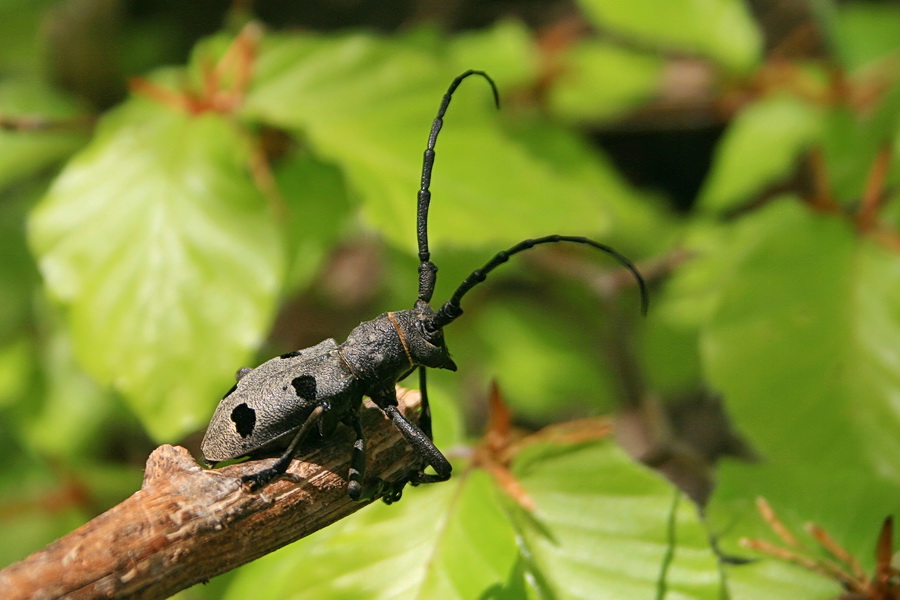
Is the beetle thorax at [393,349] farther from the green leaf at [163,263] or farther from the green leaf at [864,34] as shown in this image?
the green leaf at [864,34]

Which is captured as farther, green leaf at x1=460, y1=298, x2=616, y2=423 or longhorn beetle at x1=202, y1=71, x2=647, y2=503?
green leaf at x1=460, y1=298, x2=616, y2=423

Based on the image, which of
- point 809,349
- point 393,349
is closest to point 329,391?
point 393,349

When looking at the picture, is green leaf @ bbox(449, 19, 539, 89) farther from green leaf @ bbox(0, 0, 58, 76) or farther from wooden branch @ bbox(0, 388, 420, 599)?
wooden branch @ bbox(0, 388, 420, 599)

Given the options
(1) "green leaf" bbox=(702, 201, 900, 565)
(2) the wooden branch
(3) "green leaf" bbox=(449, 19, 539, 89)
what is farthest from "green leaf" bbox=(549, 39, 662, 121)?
(2) the wooden branch

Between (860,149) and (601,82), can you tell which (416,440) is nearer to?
(860,149)

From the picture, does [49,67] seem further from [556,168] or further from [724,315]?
[724,315]

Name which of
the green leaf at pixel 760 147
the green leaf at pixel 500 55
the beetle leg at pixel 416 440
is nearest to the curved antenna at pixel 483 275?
the beetle leg at pixel 416 440

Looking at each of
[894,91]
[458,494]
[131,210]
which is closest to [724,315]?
[458,494]
